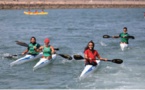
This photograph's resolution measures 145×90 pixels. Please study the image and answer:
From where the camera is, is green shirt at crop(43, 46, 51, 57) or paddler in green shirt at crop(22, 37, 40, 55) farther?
paddler in green shirt at crop(22, 37, 40, 55)

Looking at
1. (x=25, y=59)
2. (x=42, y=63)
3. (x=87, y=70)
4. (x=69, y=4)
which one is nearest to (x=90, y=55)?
(x=87, y=70)

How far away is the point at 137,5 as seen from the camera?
431 feet

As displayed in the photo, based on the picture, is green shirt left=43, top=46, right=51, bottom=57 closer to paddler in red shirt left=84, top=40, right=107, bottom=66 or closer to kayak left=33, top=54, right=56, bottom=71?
kayak left=33, top=54, right=56, bottom=71

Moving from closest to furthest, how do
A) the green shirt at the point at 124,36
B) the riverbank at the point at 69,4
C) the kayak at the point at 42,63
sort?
the kayak at the point at 42,63 → the green shirt at the point at 124,36 → the riverbank at the point at 69,4

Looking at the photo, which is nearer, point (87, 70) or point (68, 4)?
point (87, 70)

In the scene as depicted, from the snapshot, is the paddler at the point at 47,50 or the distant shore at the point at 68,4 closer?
the paddler at the point at 47,50

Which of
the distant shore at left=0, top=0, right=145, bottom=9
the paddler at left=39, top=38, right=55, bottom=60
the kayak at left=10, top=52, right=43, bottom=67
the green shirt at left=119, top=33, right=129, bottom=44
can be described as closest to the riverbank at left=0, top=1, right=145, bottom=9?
the distant shore at left=0, top=0, right=145, bottom=9

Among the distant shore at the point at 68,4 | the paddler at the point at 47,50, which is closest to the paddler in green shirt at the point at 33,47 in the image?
the paddler at the point at 47,50

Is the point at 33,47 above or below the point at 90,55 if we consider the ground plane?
below

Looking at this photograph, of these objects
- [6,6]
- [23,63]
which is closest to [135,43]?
[23,63]

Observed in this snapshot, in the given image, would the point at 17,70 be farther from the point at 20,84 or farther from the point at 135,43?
the point at 135,43

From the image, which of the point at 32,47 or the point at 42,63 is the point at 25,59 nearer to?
the point at 32,47

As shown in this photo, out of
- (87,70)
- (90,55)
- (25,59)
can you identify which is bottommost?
(25,59)

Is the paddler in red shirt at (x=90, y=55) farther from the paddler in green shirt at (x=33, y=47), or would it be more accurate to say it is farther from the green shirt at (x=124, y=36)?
the green shirt at (x=124, y=36)
